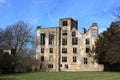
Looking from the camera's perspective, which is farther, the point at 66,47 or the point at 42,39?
the point at 42,39

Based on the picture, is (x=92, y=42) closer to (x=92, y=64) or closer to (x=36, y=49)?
(x=92, y=64)

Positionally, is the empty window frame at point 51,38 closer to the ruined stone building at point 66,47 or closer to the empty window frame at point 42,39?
the ruined stone building at point 66,47

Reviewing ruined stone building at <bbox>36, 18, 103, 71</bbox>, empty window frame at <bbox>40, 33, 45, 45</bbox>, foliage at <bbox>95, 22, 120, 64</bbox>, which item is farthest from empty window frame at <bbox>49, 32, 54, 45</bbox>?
foliage at <bbox>95, 22, 120, 64</bbox>

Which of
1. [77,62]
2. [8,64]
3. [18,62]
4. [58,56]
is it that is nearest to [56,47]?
[58,56]

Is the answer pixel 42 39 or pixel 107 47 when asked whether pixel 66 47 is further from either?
pixel 107 47

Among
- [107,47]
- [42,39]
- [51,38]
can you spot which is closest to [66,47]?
[51,38]

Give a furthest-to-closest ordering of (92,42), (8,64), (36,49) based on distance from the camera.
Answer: (36,49) < (92,42) < (8,64)

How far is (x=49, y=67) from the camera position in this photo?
3214 inches

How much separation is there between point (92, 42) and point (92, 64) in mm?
6164

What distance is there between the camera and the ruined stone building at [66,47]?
79062 mm

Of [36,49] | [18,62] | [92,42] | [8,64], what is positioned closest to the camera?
[8,64]

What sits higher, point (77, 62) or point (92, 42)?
point (92, 42)

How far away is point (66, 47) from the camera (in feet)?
268

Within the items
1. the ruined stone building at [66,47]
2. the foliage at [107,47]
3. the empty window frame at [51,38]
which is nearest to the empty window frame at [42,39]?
the ruined stone building at [66,47]
